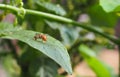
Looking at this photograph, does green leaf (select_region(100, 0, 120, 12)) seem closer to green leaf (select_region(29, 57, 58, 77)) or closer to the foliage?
the foliage

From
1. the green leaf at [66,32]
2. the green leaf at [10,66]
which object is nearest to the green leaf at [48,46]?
the green leaf at [66,32]

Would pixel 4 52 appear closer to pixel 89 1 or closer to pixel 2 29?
pixel 89 1

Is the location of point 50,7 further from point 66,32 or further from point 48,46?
point 48,46

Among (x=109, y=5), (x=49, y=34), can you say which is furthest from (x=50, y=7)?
(x=109, y=5)

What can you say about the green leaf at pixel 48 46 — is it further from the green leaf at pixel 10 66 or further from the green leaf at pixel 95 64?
the green leaf at pixel 10 66

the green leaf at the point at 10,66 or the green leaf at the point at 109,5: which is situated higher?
the green leaf at the point at 109,5

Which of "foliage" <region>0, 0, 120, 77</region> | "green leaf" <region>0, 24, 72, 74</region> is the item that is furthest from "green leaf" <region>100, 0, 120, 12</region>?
"green leaf" <region>0, 24, 72, 74</region>

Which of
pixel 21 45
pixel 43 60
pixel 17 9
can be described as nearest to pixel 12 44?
pixel 21 45
